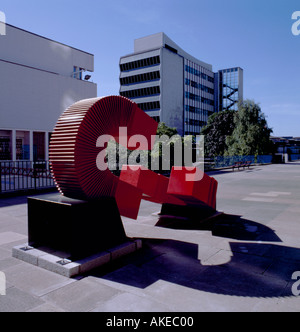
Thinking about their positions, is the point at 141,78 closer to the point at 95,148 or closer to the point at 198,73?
the point at 198,73

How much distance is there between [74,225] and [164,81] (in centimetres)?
7307

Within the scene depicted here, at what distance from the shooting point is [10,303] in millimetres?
3768

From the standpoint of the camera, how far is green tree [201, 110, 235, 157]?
198 ft

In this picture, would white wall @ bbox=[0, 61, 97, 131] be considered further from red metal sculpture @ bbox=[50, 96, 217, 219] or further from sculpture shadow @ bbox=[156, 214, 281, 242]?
red metal sculpture @ bbox=[50, 96, 217, 219]

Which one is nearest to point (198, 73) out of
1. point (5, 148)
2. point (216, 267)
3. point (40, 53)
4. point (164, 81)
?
point (164, 81)

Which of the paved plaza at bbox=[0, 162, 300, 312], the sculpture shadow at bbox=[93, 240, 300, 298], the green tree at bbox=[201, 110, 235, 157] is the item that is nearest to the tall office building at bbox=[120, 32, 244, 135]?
the green tree at bbox=[201, 110, 235, 157]

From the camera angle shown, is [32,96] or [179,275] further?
[32,96]

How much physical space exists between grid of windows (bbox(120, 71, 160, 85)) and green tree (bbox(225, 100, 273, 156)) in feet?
102

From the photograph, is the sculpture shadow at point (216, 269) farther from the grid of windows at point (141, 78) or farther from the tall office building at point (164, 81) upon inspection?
the grid of windows at point (141, 78)

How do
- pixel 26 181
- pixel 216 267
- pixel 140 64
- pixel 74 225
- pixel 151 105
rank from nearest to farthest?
pixel 74 225 < pixel 216 267 < pixel 26 181 < pixel 151 105 < pixel 140 64

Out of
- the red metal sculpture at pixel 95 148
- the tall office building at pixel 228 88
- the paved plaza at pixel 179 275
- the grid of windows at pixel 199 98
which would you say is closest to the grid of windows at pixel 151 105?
the grid of windows at pixel 199 98

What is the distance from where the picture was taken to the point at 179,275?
4.65 m
